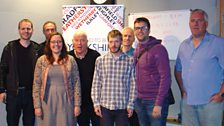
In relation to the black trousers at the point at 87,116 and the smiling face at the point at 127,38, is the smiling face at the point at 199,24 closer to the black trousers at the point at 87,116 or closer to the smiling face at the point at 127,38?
the smiling face at the point at 127,38

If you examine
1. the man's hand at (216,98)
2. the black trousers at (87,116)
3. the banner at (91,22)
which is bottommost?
the black trousers at (87,116)

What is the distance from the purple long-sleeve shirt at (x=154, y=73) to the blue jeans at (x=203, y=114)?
25 centimetres

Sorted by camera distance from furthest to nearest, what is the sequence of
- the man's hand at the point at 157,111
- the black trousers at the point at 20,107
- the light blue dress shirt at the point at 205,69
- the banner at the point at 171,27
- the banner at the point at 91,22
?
the banner at the point at 91,22 < the banner at the point at 171,27 < the black trousers at the point at 20,107 < the man's hand at the point at 157,111 < the light blue dress shirt at the point at 205,69

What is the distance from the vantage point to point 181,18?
3926 millimetres

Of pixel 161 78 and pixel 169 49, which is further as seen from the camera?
pixel 169 49

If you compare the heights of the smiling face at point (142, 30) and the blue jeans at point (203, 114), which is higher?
the smiling face at point (142, 30)

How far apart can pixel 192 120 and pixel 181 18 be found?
1699 mm

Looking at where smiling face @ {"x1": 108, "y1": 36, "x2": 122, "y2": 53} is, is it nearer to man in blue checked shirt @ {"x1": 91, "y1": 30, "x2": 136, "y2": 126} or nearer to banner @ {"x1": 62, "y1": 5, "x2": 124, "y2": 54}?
man in blue checked shirt @ {"x1": 91, "y1": 30, "x2": 136, "y2": 126}

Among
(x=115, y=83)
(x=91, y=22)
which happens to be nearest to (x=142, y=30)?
(x=115, y=83)

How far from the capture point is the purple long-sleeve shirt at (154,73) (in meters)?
2.61

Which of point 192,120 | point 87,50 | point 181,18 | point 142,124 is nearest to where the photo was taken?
point 192,120

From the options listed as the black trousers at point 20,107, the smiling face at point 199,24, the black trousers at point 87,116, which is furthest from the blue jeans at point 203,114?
the black trousers at point 20,107

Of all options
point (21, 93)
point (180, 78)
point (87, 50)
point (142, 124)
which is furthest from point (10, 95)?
point (180, 78)

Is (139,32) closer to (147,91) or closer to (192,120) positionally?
(147,91)
